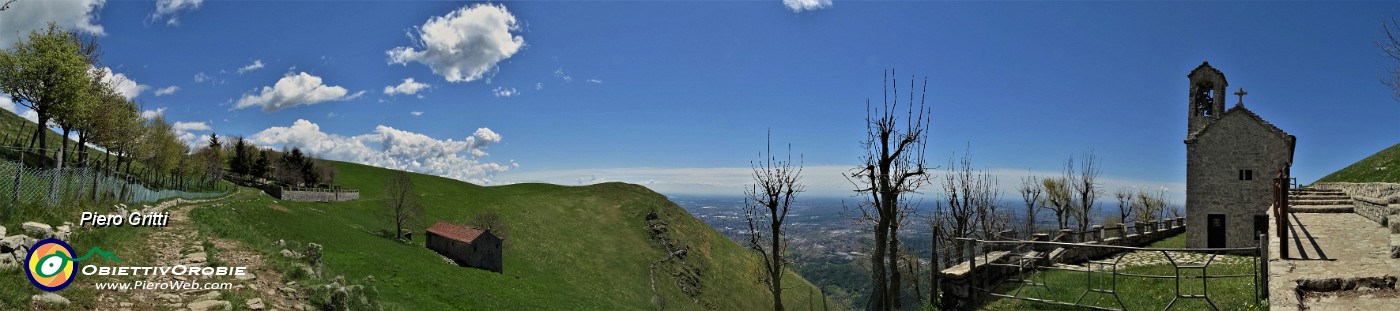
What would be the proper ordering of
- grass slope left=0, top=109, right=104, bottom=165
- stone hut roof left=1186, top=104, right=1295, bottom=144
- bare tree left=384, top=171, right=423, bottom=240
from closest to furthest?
stone hut roof left=1186, top=104, right=1295, bottom=144, grass slope left=0, top=109, right=104, bottom=165, bare tree left=384, top=171, right=423, bottom=240

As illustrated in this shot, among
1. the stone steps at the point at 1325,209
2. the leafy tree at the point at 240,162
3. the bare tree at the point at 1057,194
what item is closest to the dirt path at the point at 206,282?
the stone steps at the point at 1325,209

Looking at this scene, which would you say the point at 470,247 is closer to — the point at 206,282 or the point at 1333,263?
the point at 206,282

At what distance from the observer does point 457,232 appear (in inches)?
2461

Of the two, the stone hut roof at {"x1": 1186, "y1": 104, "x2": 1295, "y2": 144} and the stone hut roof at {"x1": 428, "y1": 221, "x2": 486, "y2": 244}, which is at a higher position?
the stone hut roof at {"x1": 1186, "y1": 104, "x2": 1295, "y2": 144}

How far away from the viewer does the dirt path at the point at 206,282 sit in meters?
12.9

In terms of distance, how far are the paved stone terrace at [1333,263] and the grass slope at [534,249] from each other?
2939cm

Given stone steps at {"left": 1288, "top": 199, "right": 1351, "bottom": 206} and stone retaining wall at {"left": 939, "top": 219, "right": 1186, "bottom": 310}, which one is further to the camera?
stone steps at {"left": 1288, "top": 199, "right": 1351, "bottom": 206}

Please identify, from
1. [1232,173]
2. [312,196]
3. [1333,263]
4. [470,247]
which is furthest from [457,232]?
[1333,263]

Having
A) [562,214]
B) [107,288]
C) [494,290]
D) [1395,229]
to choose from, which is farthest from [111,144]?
[1395,229]

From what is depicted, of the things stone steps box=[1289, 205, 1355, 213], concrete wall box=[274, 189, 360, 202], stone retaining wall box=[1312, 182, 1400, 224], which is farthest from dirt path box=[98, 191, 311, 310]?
concrete wall box=[274, 189, 360, 202]

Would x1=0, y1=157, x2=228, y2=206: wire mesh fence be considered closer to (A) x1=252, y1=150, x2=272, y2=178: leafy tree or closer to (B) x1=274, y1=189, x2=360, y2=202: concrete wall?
(B) x1=274, y1=189, x2=360, y2=202: concrete wall

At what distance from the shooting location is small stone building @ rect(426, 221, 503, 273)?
59.2 meters

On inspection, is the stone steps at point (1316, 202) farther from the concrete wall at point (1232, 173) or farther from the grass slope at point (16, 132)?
the grass slope at point (16, 132)

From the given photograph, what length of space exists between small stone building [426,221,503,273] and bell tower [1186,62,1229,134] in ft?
187
